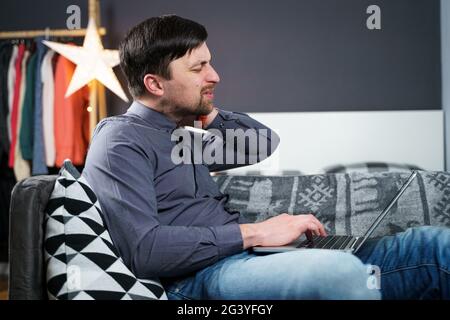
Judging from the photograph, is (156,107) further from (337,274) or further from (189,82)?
(337,274)

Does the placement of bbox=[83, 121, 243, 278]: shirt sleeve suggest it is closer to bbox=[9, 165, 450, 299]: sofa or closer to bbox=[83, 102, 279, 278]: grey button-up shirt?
bbox=[83, 102, 279, 278]: grey button-up shirt

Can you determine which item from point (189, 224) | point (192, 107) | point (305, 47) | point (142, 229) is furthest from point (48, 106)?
point (142, 229)

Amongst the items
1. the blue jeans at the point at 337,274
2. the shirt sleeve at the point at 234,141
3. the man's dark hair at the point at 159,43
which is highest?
the man's dark hair at the point at 159,43

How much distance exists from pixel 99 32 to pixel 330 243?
241cm

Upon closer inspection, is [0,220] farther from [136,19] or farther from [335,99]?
[335,99]

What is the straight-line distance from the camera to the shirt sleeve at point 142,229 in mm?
1091

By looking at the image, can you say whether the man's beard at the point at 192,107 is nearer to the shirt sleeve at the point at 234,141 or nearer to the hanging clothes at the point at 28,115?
the shirt sleeve at the point at 234,141

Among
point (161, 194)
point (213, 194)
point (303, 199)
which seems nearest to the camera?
point (161, 194)

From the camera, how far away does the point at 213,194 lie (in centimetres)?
142

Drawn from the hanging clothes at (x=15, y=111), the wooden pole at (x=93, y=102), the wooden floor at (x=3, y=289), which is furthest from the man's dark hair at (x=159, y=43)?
A: the hanging clothes at (x=15, y=111)
